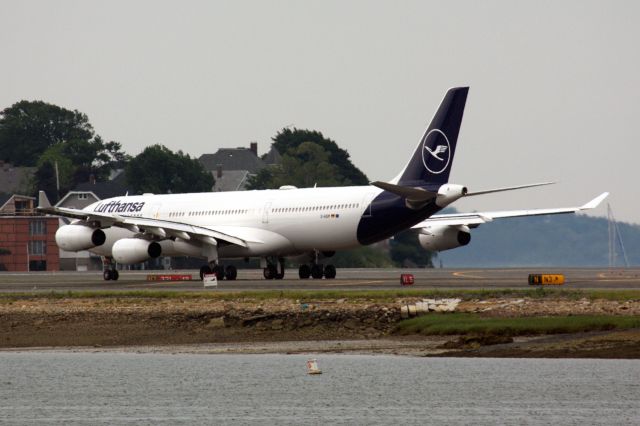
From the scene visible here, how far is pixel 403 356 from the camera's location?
4109 cm

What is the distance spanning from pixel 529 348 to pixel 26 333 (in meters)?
19.2

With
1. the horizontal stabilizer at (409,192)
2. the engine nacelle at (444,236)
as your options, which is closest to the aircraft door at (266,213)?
the engine nacelle at (444,236)

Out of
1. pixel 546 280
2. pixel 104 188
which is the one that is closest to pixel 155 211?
pixel 546 280

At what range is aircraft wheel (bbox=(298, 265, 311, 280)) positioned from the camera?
72062 millimetres

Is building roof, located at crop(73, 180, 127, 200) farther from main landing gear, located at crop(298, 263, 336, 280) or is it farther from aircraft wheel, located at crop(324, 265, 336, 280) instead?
aircraft wheel, located at crop(324, 265, 336, 280)

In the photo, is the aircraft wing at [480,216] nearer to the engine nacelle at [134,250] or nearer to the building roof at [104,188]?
the engine nacelle at [134,250]

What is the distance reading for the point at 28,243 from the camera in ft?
441

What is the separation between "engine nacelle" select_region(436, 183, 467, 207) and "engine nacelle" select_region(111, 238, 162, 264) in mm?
14131

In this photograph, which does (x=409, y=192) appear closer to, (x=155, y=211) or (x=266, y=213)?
(x=266, y=213)

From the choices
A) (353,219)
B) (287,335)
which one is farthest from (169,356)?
(353,219)

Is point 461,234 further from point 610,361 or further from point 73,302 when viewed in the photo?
point 610,361

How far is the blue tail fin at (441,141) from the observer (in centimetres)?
6550

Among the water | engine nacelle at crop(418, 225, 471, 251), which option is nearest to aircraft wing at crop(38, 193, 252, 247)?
engine nacelle at crop(418, 225, 471, 251)

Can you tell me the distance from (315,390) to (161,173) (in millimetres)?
118870
